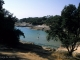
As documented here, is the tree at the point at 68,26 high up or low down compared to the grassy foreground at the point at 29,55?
up

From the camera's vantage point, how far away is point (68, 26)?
25438 mm

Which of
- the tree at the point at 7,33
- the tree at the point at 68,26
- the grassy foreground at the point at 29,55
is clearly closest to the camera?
the grassy foreground at the point at 29,55

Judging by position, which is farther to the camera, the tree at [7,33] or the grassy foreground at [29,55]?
the tree at [7,33]

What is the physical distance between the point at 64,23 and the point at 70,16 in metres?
1.47

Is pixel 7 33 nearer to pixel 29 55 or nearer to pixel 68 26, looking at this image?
pixel 68 26

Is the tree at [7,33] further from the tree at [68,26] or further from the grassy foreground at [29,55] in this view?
the tree at [68,26]

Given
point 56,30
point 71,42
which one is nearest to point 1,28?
point 56,30

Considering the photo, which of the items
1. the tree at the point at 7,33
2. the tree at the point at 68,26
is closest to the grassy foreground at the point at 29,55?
the tree at the point at 68,26

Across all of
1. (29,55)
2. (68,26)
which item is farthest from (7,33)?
(29,55)

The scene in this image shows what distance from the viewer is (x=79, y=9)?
25.4 m

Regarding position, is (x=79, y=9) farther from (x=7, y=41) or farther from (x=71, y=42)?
(x=7, y=41)

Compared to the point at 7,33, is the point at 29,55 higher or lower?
lower

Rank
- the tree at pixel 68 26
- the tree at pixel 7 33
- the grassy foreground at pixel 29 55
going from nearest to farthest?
the grassy foreground at pixel 29 55
the tree at pixel 68 26
the tree at pixel 7 33

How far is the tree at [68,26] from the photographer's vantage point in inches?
984
